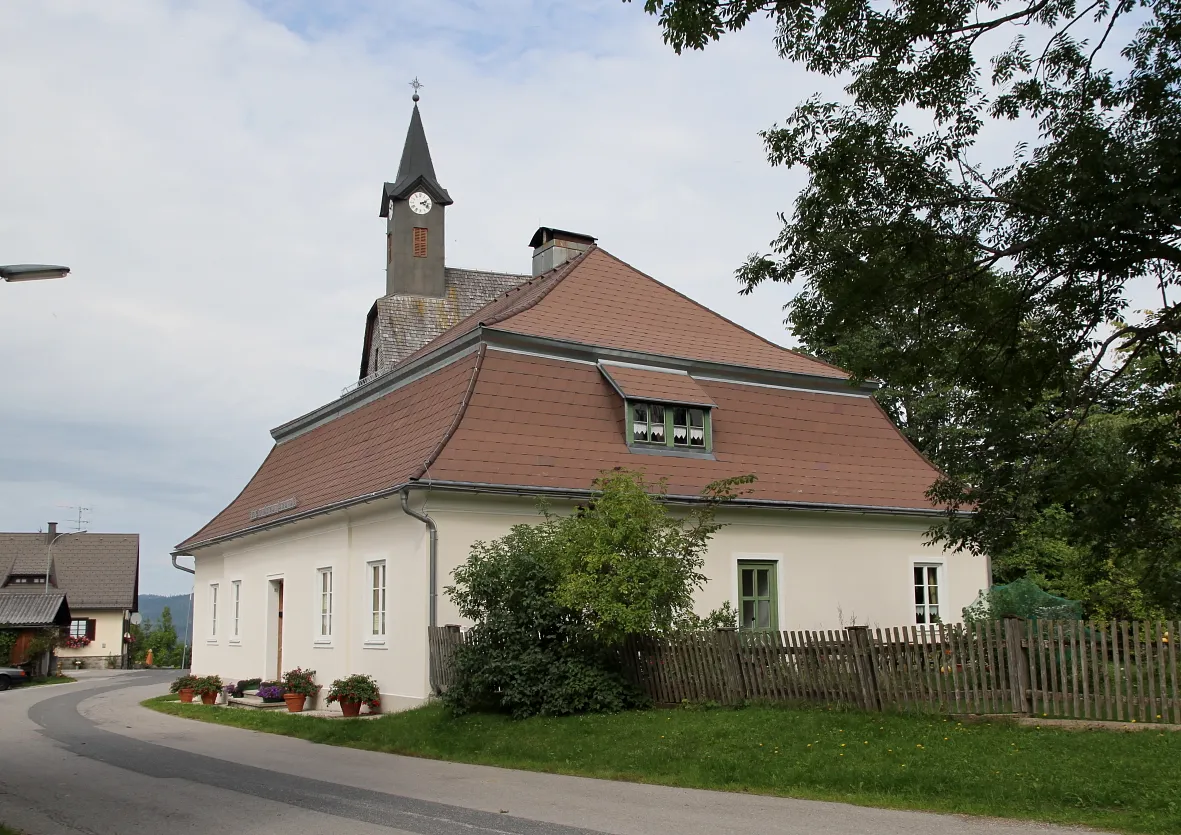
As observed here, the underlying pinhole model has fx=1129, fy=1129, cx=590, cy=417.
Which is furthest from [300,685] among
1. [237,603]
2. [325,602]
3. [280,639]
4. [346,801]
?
[346,801]

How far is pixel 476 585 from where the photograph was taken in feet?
51.0

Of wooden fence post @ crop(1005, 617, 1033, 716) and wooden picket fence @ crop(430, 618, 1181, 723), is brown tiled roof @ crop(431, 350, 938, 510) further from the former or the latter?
wooden fence post @ crop(1005, 617, 1033, 716)

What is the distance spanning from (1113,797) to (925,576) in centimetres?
1405

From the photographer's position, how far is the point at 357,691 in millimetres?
18219

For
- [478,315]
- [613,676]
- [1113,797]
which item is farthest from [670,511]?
[1113,797]

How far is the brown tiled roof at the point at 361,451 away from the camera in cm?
1922

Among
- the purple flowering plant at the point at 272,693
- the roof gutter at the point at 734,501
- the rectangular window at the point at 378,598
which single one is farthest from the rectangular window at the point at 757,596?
the purple flowering plant at the point at 272,693

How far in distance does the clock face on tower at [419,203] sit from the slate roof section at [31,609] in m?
22.9

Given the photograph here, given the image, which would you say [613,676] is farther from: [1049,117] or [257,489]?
[257,489]

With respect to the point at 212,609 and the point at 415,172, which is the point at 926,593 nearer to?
the point at 212,609

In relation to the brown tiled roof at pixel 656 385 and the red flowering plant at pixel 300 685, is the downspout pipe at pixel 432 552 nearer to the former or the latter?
the red flowering plant at pixel 300 685

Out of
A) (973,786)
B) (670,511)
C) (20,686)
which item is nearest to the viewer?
(973,786)

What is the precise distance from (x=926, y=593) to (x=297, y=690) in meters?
12.2

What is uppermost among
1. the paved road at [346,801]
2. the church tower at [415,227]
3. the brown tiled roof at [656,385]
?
the church tower at [415,227]
